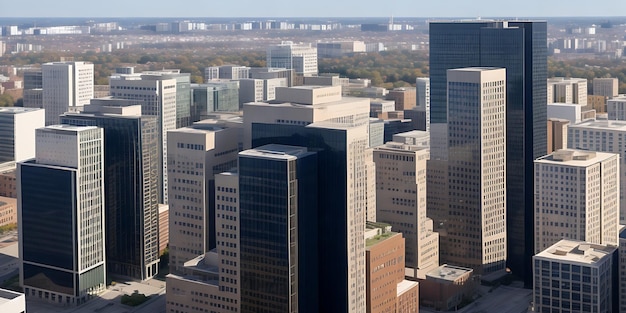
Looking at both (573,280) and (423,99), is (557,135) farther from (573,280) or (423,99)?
(423,99)

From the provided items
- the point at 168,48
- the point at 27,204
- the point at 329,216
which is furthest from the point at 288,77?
the point at 168,48

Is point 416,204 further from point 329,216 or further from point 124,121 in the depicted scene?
point 124,121

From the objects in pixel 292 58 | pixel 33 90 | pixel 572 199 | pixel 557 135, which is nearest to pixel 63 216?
pixel 572 199

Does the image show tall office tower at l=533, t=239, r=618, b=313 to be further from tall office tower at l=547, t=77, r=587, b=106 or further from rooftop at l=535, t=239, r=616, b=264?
tall office tower at l=547, t=77, r=587, b=106

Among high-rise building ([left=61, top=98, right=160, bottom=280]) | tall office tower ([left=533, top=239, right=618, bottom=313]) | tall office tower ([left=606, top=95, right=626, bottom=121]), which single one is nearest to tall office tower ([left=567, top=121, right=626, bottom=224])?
tall office tower ([left=606, top=95, right=626, bottom=121])

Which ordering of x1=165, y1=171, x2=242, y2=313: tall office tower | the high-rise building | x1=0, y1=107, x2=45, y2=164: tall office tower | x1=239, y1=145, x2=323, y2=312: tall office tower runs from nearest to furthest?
x1=239, y1=145, x2=323, y2=312: tall office tower → x1=165, y1=171, x2=242, y2=313: tall office tower → the high-rise building → x1=0, y1=107, x2=45, y2=164: tall office tower
